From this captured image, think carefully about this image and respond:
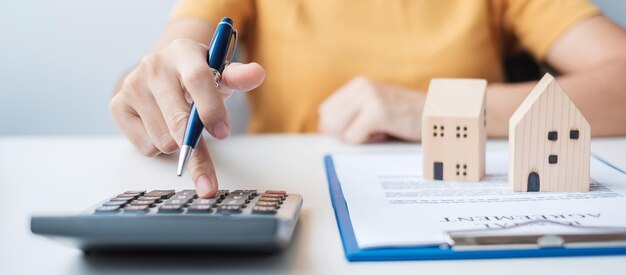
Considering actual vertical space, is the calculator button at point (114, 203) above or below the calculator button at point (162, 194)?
above

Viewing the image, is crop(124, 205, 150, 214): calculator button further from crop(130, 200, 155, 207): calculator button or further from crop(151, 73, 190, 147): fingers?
crop(151, 73, 190, 147): fingers

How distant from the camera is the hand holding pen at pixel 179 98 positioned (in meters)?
0.54

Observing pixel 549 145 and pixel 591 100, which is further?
pixel 591 100

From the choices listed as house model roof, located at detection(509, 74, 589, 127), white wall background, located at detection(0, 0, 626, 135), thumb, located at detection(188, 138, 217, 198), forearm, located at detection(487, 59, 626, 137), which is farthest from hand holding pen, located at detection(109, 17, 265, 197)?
white wall background, located at detection(0, 0, 626, 135)

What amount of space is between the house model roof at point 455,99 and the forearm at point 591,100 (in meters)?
0.24

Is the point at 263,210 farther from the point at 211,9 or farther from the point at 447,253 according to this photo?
the point at 211,9

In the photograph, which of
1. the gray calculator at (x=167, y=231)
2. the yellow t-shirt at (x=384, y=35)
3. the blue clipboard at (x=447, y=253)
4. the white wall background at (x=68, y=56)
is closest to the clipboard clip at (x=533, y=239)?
the blue clipboard at (x=447, y=253)

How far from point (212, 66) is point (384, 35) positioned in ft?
1.89

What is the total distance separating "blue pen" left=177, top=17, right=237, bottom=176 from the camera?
54 centimetres

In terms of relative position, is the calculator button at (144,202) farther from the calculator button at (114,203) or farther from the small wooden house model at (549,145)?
the small wooden house model at (549,145)

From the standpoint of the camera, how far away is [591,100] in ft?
2.84

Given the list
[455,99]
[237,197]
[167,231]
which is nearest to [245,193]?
[237,197]

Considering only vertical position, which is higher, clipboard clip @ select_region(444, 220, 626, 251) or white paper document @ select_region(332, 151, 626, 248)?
white paper document @ select_region(332, 151, 626, 248)

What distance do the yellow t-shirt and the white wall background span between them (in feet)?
0.81
